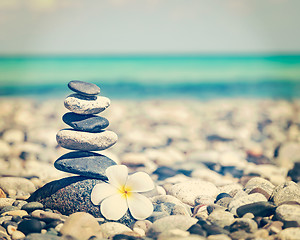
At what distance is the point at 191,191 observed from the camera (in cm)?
302

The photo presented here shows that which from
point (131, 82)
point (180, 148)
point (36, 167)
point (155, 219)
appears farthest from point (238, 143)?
point (131, 82)

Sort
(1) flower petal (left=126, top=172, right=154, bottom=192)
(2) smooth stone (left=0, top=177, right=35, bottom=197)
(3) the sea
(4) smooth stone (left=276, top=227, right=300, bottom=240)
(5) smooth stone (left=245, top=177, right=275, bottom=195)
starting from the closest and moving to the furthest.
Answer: (4) smooth stone (left=276, top=227, right=300, bottom=240)
(1) flower petal (left=126, top=172, right=154, bottom=192)
(5) smooth stone (left=245, top=177, right=275, bottom=195)
(2) smooth stone (left=0, top=177, right=35, bottom=197)
(3) the sea

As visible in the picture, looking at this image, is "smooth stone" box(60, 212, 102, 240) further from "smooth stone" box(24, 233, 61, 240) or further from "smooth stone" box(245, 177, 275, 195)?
"smooth stone" box(245, 177, 275, 195)

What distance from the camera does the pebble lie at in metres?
2.27

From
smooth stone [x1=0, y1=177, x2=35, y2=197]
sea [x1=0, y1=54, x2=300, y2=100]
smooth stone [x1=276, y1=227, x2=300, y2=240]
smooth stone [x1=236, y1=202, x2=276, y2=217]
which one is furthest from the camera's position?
sea [x1=0, y1=54, x2=300, y2=100]

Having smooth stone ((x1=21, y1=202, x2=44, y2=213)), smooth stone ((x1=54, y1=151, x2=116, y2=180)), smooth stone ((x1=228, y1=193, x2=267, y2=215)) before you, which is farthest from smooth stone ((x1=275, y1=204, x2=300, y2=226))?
smooth stone ((x1=21, y1=202, x2=44, y2=213))

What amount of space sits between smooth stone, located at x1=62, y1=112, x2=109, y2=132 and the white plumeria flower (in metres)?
0.39

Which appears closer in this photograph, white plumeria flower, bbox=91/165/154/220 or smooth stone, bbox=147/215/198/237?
smooth stone, bbox=147/215/198/237

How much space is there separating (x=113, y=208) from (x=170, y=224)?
437mm

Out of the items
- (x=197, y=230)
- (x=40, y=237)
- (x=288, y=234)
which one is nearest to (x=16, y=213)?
(x=40, y=237)

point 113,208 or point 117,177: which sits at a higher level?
point 117,177

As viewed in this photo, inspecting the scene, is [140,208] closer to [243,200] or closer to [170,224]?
[170,224]

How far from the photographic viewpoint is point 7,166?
14.7ft

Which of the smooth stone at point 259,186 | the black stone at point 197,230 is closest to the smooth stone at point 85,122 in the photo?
the black stone at point 197,230
